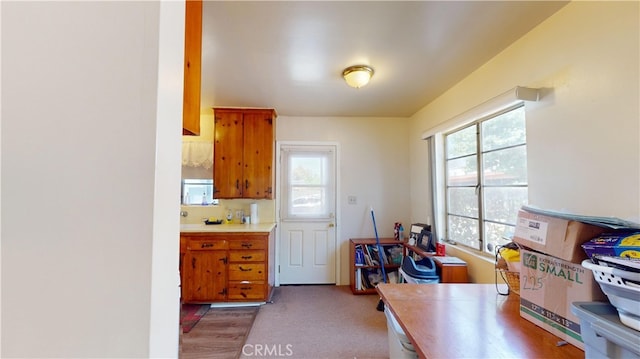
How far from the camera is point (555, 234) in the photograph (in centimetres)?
111

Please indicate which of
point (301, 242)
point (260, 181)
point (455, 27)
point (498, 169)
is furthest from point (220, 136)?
point (498, 169)

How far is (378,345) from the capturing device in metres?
2.38

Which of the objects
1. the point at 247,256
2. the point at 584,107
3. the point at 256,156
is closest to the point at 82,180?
the point at 584,107

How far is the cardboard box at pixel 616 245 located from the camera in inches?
32.1

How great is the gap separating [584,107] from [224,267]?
3378 mm

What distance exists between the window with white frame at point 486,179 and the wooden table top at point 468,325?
0.90m

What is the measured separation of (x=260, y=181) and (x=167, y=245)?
Answer: 10.5 ft

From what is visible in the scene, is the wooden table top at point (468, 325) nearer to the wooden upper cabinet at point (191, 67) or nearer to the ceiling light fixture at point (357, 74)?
the wooden upper cabinet at point (191, 67)

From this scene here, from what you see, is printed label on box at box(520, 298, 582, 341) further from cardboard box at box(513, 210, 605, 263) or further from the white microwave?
the white microwave

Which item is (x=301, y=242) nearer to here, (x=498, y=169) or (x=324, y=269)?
(x=324, y=269)

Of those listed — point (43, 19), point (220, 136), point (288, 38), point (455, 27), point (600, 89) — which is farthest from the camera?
point (220, 136)

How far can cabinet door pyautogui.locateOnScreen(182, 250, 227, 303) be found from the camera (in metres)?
3.15

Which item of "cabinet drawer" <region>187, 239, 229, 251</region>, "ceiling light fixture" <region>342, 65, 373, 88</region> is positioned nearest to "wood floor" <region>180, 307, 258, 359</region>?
"cabinet drawer" <region>187, 239, 229, 251</region>

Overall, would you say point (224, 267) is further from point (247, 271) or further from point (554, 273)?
point (554, 273)
